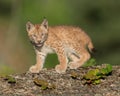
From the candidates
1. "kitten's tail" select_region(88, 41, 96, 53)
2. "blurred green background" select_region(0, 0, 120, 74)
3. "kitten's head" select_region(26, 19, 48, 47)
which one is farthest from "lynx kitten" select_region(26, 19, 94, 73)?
"blurred green background" select_region(0, 0, 120, 74)

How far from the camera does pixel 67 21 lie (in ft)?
127

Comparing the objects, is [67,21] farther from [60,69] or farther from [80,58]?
[60,69]

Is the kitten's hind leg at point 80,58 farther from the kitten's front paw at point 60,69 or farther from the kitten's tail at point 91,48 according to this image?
the kitten's front paw at point 60,69

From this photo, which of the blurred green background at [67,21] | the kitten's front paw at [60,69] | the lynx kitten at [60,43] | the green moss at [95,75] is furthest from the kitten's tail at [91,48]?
the blurred green background at [67,21]

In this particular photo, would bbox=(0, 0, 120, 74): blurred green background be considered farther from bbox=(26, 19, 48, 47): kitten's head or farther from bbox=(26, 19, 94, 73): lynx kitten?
bbox=(26, 19, 48, 47): kitten's head

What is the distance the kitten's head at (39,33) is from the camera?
1720cm

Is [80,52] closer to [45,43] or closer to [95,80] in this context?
[45,43]

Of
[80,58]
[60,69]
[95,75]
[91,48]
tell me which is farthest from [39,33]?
[95,75]

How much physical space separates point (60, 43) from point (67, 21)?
21335 millimetres

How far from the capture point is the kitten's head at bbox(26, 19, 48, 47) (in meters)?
17.2

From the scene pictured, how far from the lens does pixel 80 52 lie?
18.0 m

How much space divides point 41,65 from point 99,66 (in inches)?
54.7

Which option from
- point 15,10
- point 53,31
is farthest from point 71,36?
point 15,10

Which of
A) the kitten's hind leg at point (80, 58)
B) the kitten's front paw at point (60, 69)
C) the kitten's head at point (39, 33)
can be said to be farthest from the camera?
the kitten's hind leg at point (80, 58)
